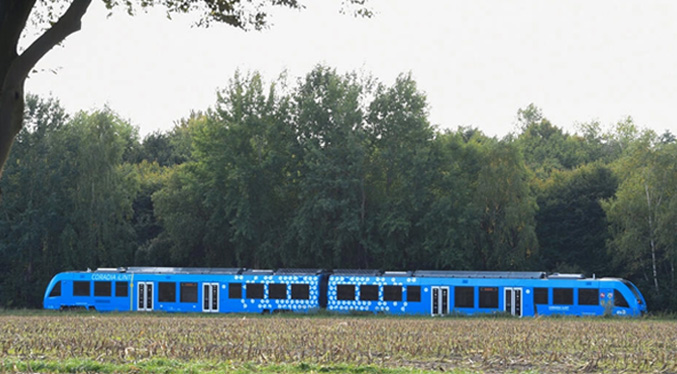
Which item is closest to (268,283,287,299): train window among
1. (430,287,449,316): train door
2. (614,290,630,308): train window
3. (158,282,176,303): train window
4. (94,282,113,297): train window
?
(158,282,176,303): train window

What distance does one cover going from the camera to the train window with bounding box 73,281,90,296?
5088 centimetres

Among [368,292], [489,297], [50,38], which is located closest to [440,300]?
[489,297]

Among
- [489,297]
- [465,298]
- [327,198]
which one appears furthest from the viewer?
[327,198]

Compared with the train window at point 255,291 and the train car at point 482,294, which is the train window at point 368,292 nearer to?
the train car at point 482,294

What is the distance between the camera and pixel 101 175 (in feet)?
216

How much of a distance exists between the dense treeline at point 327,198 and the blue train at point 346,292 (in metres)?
9.05

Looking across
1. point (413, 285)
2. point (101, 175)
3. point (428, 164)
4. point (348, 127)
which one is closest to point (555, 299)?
point (413, 285)

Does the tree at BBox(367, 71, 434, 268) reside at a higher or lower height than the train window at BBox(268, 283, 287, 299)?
higher

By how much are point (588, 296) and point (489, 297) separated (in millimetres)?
4738

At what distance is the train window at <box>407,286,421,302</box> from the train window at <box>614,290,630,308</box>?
31.0 ft

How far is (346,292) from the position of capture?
161 feet

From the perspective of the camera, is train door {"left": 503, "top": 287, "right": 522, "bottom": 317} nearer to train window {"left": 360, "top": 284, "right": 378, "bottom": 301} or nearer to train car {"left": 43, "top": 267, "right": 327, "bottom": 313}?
train window {"left": 360, "top": 284, "right": 378, "bottom": 301}

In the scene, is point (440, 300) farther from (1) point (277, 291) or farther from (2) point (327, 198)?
(2) point (327, 198)

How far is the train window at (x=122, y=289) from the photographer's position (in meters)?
50.4
